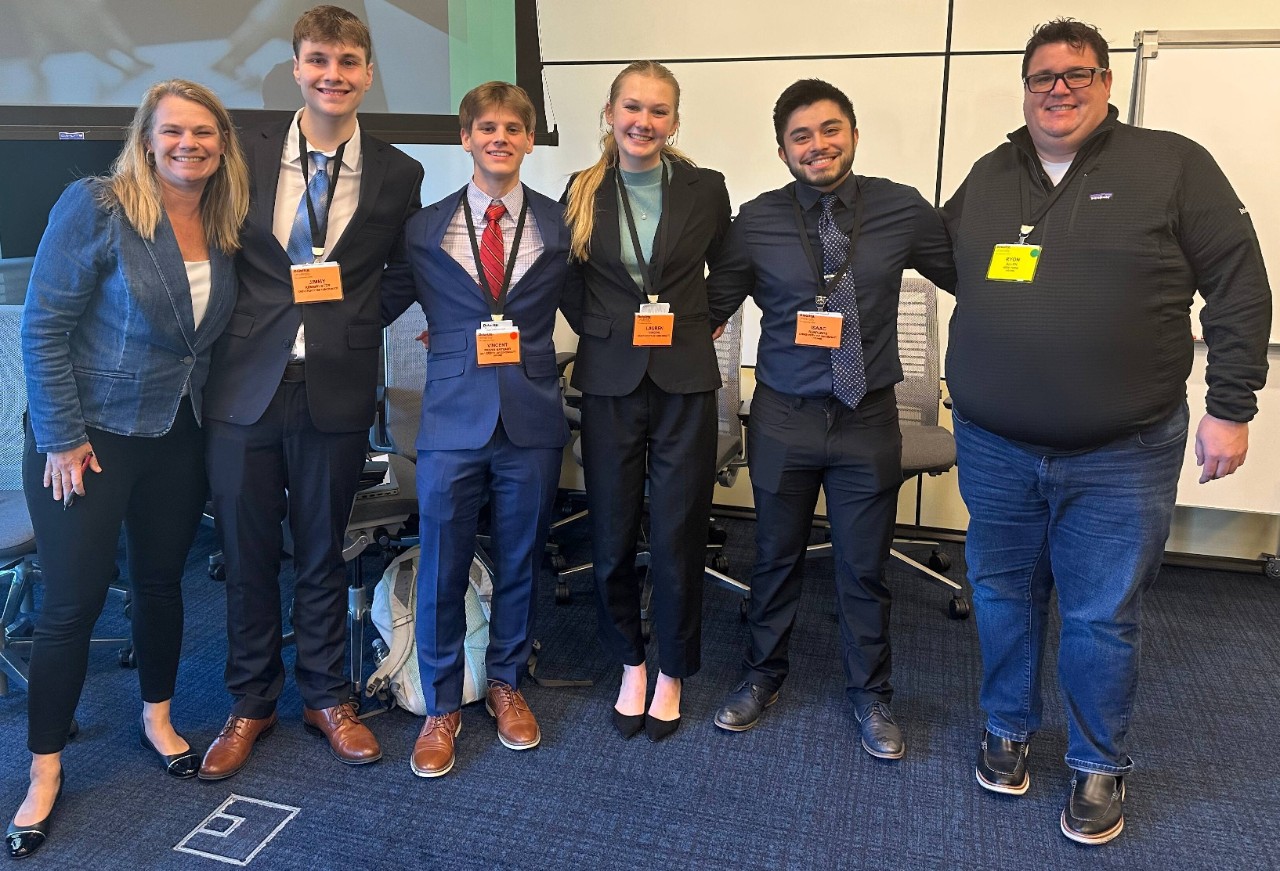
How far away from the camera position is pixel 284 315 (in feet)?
6.62

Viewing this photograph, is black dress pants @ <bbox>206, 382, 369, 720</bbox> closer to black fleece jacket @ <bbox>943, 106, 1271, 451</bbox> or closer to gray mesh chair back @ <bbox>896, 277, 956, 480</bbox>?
black fleece jacket @ <bbox>943, 106, 1271, 451</bbox>

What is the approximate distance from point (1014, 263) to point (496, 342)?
3.59 ft

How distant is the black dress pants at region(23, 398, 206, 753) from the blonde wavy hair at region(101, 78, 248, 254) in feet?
1.26

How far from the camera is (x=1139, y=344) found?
174 cm

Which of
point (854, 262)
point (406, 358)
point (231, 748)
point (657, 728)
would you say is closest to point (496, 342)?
point (854, 262)

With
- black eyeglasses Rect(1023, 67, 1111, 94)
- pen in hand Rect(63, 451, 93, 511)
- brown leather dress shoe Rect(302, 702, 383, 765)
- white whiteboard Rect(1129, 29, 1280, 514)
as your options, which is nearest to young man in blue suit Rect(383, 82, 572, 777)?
brown leather dress shoe Rect(302, 702, 383, 765)

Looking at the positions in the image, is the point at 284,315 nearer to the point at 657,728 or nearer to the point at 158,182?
the point at 158,182

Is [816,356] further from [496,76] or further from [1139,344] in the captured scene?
[496,76]

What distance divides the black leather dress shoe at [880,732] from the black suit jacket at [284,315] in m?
1.44

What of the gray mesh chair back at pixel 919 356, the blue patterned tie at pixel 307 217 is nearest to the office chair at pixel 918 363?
the gray mesh chair back at pixel 919 356

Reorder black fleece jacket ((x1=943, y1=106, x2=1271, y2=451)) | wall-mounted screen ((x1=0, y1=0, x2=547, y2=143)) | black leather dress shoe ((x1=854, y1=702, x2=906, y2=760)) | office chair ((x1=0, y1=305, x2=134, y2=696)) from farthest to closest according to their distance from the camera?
wall-mounted screen ((x1=0, y1=0, x2=547, y2=143)) < office chair ((x1=0, y1=305, x2=134, y2=696)) < black leather dress shoe ((x1=854, y1=702, x2=906, y2=760)) < black fleece jacket ((x1=943, y1=106, x2=1271, y2=451))

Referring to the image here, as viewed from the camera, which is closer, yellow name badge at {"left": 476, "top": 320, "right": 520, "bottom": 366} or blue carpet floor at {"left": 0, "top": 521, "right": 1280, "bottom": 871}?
blue carpet floor at {"left": 0, "top": 521, "right": 1280, "bottom": 871}

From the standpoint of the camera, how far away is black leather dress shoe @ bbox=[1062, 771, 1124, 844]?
1919 millimetres

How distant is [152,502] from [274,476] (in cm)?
25
